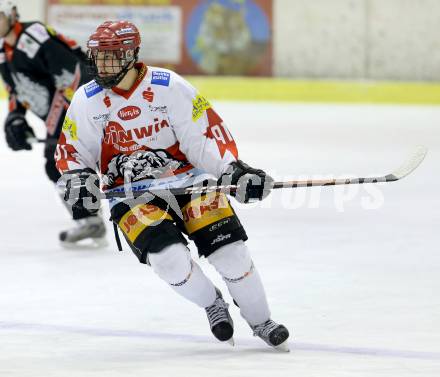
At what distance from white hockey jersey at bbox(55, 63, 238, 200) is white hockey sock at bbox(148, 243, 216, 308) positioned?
0.91 ft

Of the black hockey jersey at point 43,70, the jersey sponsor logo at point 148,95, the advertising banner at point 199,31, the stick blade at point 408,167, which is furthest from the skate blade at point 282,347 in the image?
the advertising banner at point 199,31

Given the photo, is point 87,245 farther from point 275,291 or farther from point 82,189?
point 82,189

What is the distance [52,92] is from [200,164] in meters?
2.17

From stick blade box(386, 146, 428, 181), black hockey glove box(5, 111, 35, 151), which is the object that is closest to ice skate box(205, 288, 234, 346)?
Answer: stick blade box(386, 146, 428, 181)

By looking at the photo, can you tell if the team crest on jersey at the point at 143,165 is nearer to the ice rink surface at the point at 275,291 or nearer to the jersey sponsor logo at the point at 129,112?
the jersey sponsor logo at the point at 129,112

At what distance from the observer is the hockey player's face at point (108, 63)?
12.3ft

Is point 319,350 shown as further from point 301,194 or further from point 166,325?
point 301,194

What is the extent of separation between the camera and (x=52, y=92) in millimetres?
5832

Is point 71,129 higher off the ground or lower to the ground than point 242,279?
higher

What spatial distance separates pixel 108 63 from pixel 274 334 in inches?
36.6

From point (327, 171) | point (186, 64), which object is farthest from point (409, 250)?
point (186, 64)

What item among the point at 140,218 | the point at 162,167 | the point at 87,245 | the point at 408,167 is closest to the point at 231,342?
the point at 140,218

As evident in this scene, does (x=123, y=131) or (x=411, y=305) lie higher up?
(x=123, y=131)

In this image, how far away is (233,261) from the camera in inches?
145
